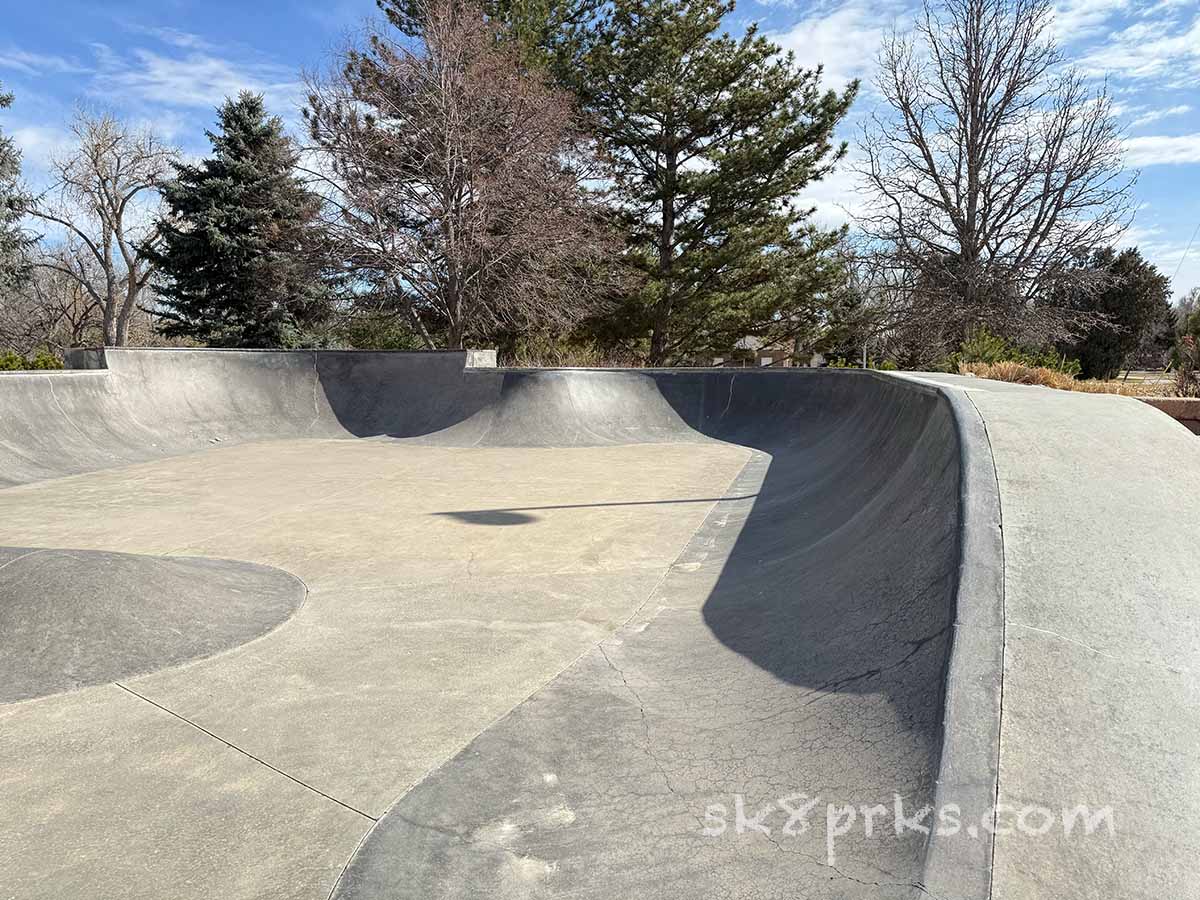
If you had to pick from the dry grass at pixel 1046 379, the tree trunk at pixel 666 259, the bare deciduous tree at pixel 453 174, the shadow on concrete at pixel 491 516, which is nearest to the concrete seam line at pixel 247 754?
the shadow on concrete at pixel 491 516

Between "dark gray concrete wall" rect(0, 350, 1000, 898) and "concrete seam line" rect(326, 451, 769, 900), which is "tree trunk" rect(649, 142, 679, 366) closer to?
"dark gray concrete wall" rect(0, 350, 1000, 898)

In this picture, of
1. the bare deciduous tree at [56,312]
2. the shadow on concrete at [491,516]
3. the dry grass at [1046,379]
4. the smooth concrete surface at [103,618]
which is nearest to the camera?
the smooth concrete surface at [103,618]

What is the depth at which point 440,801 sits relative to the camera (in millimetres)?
2297

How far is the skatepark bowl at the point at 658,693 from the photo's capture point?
190 cm

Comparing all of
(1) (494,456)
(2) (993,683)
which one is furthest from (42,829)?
(1) (494,456)

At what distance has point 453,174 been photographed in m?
18.8

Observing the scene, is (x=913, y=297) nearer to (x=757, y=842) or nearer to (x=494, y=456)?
(x=494, y=456)

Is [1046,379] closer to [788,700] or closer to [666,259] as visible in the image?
[788,700]

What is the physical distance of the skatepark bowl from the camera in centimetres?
190

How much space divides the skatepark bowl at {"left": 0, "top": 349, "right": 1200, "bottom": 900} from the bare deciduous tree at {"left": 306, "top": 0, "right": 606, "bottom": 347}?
14518 mm

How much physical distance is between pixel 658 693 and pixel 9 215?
93.8ft

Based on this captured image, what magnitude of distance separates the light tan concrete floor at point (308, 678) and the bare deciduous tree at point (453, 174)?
13.0 m

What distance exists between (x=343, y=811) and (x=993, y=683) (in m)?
1.99

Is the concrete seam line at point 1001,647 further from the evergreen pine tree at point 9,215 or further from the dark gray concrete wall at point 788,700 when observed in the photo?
the evergreen pine tree at point 9,215
